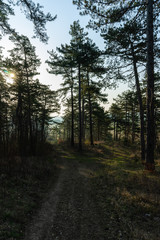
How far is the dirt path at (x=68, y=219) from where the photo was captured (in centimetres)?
305

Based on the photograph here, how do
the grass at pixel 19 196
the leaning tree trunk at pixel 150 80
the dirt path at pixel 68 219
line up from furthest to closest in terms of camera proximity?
the leaning tree trunk at pixel 150 80 < the grass at pixel 19 196 < the dirt path at pixel 68 219

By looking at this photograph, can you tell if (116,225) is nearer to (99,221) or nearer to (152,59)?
→ (99,221)

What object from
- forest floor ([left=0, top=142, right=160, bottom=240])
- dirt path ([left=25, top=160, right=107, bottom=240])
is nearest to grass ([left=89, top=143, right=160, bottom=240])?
forest floor ([left=0, top=142, right=160, bottom=240])

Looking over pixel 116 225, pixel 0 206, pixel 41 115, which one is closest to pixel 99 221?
pixel 116 225

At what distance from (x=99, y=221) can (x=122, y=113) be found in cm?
3257

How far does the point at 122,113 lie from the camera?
33.6 meters

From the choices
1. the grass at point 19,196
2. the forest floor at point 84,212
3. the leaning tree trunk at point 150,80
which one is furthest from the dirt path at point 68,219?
the leaning tree trunk at point 150,80

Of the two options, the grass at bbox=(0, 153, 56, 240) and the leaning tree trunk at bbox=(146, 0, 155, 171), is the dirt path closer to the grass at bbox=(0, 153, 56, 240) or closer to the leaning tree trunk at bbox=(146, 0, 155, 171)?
the grass at bbox=(0, 153, 56, 240)

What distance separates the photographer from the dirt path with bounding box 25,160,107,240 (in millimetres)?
3053

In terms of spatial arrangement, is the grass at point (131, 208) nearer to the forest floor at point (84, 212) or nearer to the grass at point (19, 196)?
the forest floor at point (84, 212)

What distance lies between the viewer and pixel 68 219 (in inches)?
147

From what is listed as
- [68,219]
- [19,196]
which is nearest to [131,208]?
[68,219]

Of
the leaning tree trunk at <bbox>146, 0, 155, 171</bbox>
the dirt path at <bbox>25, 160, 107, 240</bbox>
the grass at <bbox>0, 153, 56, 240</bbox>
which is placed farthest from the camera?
the leaning tree trunk at <bbox>146, 0, 155, 171</bbox>

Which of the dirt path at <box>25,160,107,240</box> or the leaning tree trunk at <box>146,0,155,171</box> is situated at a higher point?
the leaning tree trunk at <box>146,0,155,171</box>
